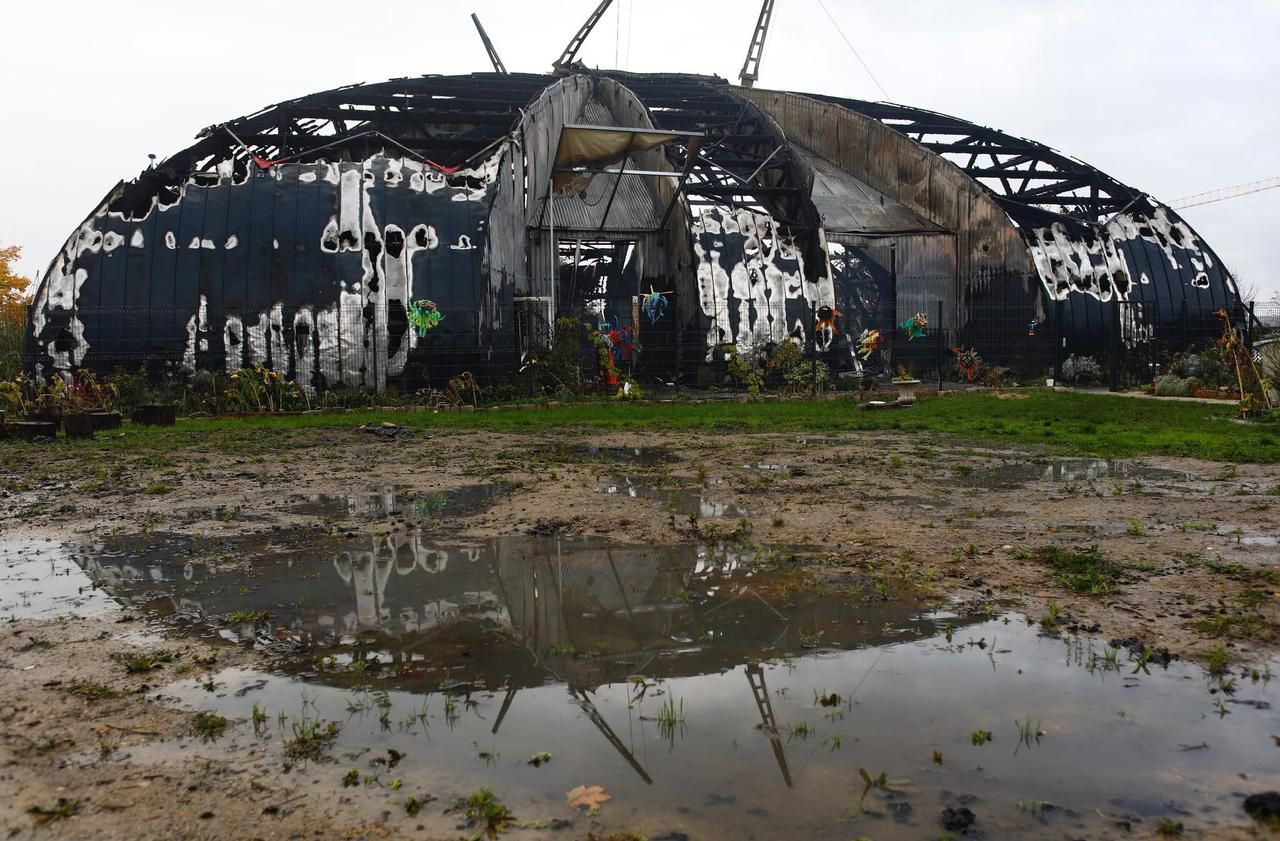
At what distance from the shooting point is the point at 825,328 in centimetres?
2159

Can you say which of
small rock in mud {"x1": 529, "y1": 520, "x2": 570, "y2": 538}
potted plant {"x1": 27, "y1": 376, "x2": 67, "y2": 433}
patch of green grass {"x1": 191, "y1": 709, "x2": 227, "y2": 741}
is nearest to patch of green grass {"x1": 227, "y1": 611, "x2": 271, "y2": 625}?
patch of green grass {"x1": 191, "y1": 709, "x2": 227, "y2": 741}

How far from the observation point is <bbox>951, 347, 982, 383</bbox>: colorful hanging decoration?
22750 mm

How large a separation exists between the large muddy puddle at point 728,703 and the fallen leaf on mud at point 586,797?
0.09ft

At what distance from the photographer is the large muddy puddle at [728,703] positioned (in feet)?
8.44

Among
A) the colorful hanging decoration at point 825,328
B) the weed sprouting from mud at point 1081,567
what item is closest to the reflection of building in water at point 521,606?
the weed sprouting from mud at point 1081,567

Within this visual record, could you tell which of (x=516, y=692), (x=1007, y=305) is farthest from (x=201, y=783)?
(x=1007, y=305)

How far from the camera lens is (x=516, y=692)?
131 inches

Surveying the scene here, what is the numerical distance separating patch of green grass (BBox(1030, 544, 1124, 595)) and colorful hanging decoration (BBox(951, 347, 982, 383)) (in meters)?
18.4

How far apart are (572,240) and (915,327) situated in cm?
984

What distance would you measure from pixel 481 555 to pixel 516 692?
6.78ft

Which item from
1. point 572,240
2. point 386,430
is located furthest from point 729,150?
point 386,430

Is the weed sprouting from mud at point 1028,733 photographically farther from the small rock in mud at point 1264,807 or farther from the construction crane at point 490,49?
the construction crane at point 490,49

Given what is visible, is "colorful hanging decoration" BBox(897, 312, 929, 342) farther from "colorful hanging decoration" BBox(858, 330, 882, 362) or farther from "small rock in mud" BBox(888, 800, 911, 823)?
"small rock in mud" BBox(888, 800, 911, 823)

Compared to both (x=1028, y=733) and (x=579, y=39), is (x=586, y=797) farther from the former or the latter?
(x=579, y=39)
